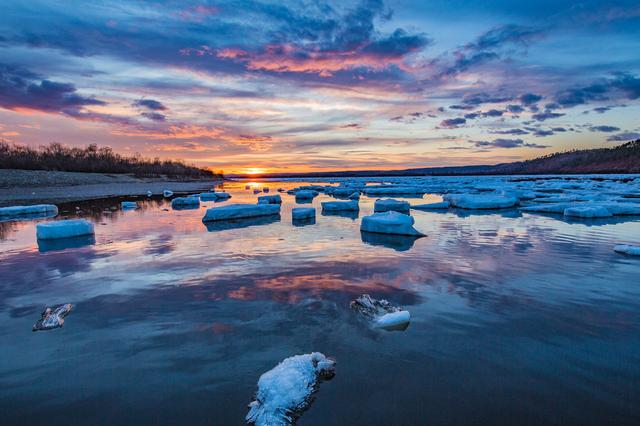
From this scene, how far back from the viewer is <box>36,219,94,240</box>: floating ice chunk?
25.9 ft

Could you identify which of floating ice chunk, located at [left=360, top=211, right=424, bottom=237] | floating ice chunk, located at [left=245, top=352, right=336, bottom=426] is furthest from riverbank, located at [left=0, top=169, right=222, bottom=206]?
floating ice chunk, located at [left=245, top=352, right=336, bottom=426]

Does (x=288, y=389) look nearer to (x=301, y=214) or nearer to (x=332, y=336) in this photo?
(x=332, y=336)

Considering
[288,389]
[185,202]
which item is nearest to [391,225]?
[288,389]

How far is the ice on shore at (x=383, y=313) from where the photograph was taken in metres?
3.30

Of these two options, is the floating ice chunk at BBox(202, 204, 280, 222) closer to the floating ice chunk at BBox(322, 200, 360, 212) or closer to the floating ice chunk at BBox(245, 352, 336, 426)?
the floating ice chunk at BBox(322, 200, 360, 212)

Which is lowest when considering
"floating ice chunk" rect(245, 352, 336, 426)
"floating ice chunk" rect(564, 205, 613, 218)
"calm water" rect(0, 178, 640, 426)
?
"calm water" rect(0, 178, 640, 426)

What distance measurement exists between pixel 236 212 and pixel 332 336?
866cm

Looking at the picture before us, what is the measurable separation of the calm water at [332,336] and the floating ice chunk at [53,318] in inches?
3.3

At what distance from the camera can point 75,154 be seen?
4584 cm

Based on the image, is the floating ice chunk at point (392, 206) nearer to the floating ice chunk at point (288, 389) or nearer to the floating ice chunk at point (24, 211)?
the floating ice chunk at point (288, 389)

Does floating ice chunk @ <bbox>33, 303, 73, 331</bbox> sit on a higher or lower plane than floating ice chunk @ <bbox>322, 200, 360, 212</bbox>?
lower

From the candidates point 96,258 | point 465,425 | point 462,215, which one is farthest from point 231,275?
point 462,215

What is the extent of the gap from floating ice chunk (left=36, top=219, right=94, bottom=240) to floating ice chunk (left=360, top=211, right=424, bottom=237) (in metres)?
6.82

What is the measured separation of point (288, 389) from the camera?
2258mm
